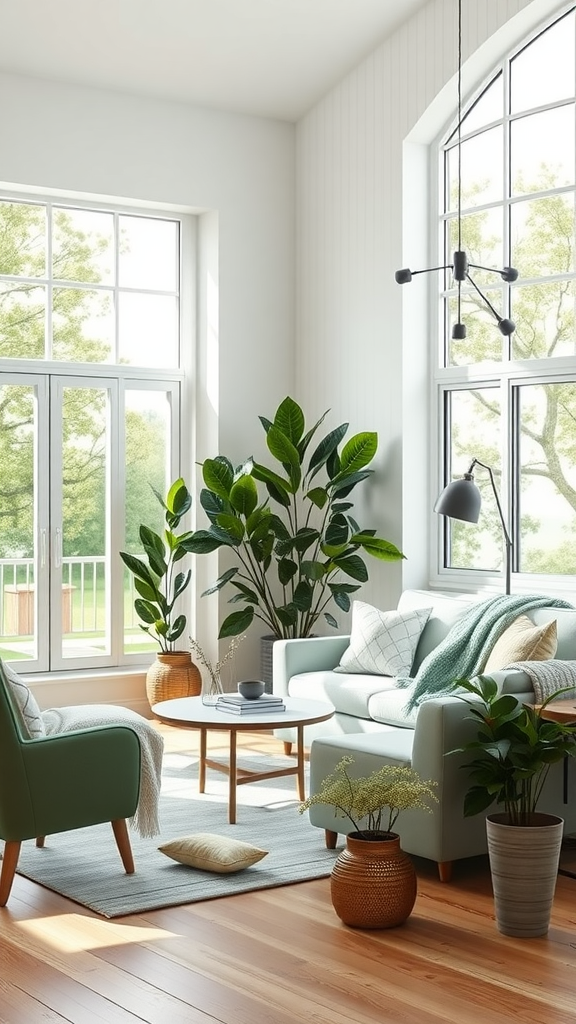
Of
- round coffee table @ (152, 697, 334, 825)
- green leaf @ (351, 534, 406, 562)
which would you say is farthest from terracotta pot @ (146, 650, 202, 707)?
round coffee table @ (152, 697, 334, 825)

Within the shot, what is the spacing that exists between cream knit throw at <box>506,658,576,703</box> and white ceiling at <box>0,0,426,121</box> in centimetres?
400

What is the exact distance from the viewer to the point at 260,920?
388cm

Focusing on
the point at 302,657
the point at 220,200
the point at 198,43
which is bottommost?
the point at 302,657

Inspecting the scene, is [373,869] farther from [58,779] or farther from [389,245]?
Result: [389,245]

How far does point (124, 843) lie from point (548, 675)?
1682 millimetres

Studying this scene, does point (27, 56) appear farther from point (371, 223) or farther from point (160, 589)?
point (160, 589)

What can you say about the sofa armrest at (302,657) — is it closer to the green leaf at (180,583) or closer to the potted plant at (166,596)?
the potted plant at (166,596)

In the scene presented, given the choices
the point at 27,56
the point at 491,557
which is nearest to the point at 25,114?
the point at 27,56

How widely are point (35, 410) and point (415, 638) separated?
2.83 m

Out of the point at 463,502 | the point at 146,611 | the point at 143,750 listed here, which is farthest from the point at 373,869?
the point at 146,611

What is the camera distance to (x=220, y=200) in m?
7.89

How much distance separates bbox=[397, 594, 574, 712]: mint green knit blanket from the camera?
5.33 meters

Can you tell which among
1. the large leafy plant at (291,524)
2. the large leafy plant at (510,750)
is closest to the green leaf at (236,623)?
the large leafy plant at (291,524)

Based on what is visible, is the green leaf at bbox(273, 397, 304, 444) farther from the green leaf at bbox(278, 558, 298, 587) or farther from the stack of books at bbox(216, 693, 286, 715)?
the stack of books at bbox(216, 693, 286, 715)
